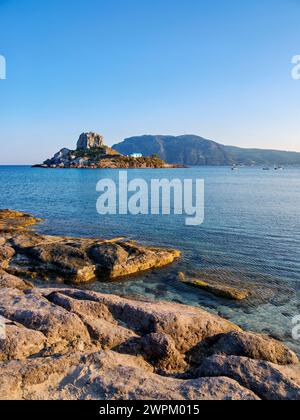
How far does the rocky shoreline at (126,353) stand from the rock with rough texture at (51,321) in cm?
4

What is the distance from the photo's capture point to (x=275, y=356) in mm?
14844

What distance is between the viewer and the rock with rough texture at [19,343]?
12180 millimetres

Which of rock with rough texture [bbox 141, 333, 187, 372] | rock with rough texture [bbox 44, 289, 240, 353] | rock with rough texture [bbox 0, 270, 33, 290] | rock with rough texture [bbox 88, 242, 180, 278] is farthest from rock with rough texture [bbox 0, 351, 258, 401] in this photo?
rock with rough texture [bbox 88, 242, 180, 278]

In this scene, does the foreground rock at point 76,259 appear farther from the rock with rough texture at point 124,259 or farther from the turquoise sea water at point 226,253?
the turquoise sea water at point 226,253

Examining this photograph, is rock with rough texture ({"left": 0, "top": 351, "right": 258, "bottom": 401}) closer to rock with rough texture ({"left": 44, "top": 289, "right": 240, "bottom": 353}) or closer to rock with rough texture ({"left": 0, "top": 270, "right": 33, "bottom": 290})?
rock with rough texture ({"left": 44, "top": 289, "right": 240, "bottom": 353})

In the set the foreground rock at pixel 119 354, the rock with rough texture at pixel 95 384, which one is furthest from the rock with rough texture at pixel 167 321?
the rock with rough texture at pixel 95 384

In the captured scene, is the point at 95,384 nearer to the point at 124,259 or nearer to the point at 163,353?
the point at 163,353

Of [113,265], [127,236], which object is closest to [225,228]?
[127,236]

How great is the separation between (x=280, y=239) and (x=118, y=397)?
1401 inches

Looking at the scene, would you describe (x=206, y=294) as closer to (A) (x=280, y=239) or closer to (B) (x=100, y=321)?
(B) (x=100, y=321)

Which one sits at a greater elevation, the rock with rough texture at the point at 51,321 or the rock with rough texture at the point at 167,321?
the rock with rough texture at the point at 51,321

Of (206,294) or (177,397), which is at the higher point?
(177,397)

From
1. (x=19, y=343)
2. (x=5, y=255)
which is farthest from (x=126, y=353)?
(x=5, y=255)
